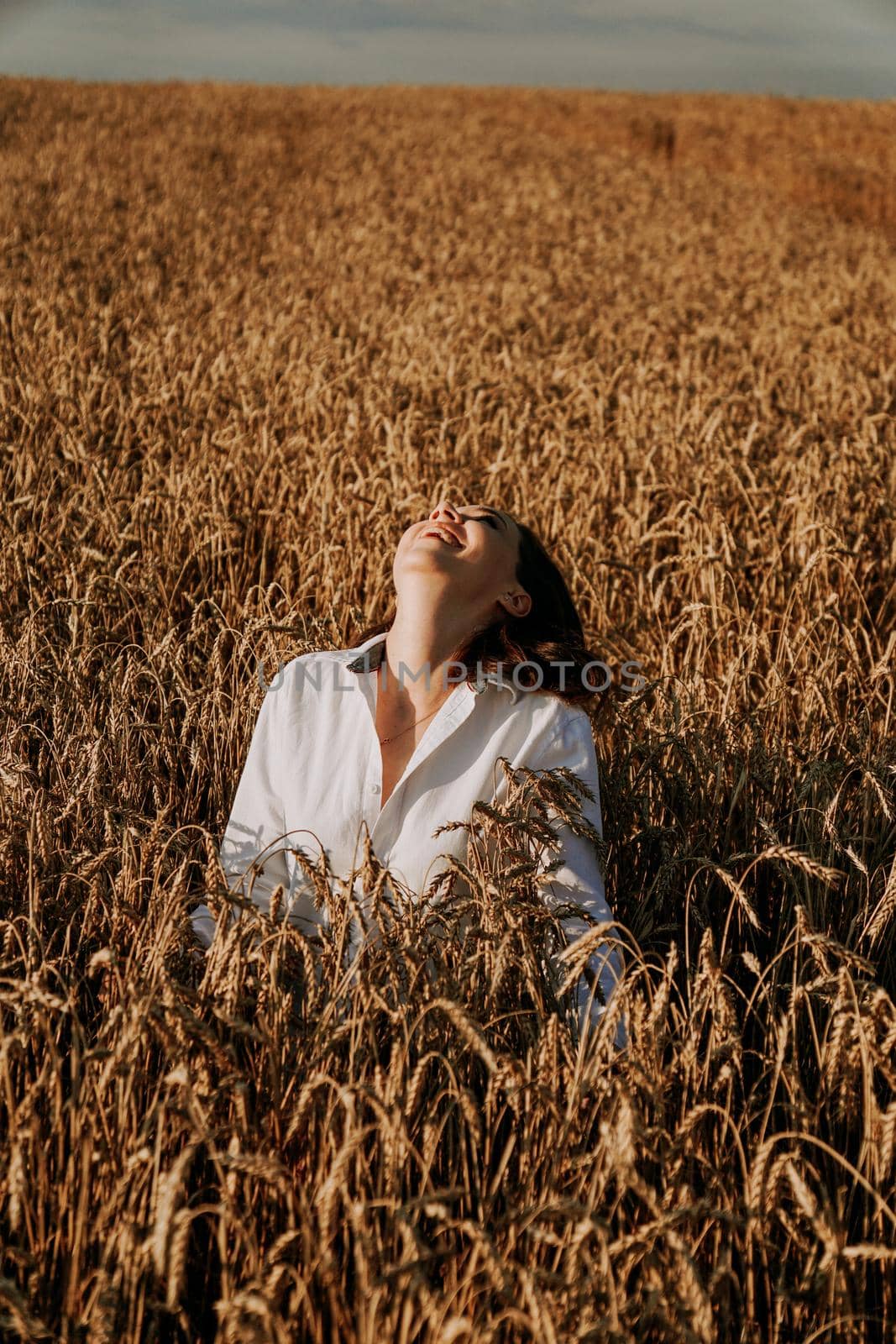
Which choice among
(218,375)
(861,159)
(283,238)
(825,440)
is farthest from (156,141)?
(825,440)

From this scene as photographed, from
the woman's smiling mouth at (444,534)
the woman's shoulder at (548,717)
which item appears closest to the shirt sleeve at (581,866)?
the woman's shoulder at (548,717)

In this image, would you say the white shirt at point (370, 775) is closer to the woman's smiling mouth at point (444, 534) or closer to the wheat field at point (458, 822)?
the wheat field at point (458, 822)

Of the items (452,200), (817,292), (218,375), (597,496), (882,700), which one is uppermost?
(452,200)

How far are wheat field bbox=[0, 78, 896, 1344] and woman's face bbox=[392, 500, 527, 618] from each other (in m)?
0.39

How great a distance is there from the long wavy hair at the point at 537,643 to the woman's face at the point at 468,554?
0.12 feet

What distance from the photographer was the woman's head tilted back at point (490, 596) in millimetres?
1941

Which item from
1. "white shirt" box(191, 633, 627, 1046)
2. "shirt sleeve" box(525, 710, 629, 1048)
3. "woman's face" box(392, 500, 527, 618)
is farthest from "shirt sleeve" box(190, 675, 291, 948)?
"shirt sleeve" box(525, 710, 629, 1048)

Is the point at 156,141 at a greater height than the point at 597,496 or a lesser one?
greater

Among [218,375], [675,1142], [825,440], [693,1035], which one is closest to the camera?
[675,1142]

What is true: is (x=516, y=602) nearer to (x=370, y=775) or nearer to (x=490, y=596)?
(x=490, y=596)

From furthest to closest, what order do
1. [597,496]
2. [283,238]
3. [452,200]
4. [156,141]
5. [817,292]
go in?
[156,141]
[452,200]
[283,238]
[817,292]
[597,496]

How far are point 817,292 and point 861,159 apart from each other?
40.0ft

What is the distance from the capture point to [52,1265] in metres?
1.21

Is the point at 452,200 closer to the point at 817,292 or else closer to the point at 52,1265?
the point at 817,292
